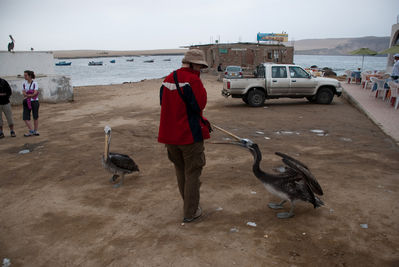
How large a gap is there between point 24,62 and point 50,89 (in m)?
2.76

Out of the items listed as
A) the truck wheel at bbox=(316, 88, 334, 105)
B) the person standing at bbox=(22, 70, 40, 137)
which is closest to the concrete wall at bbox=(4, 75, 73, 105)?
the person standing at bbox=(22, 70, 40, 137)

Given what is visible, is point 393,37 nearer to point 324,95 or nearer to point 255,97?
point 324,95

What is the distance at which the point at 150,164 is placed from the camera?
602 cm

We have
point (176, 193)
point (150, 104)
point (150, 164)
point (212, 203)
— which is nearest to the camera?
point (212, 203)

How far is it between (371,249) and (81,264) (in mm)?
3039

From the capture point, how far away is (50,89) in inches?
599

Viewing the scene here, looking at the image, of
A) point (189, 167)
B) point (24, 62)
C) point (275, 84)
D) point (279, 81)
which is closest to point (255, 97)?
point (275, 84)

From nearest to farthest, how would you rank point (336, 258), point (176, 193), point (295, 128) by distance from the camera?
point (336, 258), point (176, 193), point (295, 128)

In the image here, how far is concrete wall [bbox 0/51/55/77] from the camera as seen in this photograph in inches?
616

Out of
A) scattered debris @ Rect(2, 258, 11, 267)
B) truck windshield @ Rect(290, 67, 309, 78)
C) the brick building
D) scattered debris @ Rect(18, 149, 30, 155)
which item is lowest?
scattered debris @ Rect(2, 258, 11, 267)

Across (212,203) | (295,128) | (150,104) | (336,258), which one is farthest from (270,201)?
(150,104)

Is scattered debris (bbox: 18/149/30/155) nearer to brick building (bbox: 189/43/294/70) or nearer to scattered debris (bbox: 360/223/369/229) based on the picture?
scattered debris (bbox: 360/223/369/229)

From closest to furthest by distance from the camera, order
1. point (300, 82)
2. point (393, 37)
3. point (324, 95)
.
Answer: point (300, 82) < point (324, 95) < point (393, 37)

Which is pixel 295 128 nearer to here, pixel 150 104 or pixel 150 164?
pixel 150 164
